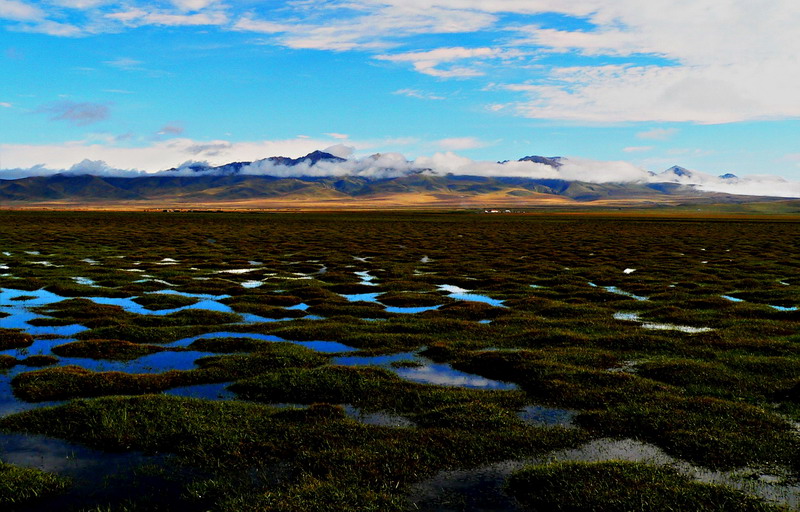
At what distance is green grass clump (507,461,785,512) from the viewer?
31.7 ft

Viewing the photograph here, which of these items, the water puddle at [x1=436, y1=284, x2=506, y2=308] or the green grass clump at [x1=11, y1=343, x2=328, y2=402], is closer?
the green grass clump at [x1=11, y1=343, x2=328, y2=402]

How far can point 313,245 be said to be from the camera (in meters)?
74.0

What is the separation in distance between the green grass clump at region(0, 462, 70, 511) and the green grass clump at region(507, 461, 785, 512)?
872cm

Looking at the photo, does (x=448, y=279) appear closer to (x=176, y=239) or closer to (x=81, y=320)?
(x=81, y=320)

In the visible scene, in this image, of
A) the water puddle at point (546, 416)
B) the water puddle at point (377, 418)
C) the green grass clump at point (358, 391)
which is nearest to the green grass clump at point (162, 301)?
the green grass clump at point (358, 391)

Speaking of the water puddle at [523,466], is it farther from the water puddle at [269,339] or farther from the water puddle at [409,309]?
the water puddle at [409,309]

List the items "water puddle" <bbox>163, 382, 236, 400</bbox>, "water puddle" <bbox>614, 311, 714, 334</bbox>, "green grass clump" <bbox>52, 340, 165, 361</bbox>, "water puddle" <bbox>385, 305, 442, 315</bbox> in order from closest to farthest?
"water puddle" <bbox>163, 382, 236, 400</bbox>, "green grass clump" <bbox>52, 340, 165, 361</bbox>, "water puddle" <bbox>614, 311, 714, 334</bbox>, "water puddle" <bbox>385, 305, 442, 315</bbox>

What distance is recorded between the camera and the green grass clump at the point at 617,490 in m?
9.66

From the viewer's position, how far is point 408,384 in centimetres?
1630

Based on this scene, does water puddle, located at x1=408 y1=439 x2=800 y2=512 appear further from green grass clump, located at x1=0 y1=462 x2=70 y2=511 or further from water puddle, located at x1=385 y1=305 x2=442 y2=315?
water puddle, located at x1=385 y1=305 x2=442 y2=315

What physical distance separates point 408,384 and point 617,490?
23.9 feet

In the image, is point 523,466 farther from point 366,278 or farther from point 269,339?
point 366,278

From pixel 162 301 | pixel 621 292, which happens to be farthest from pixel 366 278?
pixel 621 292

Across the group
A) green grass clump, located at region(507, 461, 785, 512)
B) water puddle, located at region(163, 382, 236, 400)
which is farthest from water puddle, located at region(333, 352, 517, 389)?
green grass clump, located at region(507, 461, 785, 512)
